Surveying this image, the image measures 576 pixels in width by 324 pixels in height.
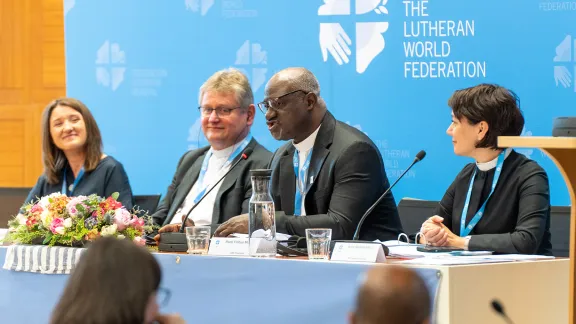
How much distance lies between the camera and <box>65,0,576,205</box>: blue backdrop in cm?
514

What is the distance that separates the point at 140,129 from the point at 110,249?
456cm

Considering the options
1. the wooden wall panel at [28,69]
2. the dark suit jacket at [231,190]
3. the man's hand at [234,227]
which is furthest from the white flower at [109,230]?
the wooden wall panel at [28,69]

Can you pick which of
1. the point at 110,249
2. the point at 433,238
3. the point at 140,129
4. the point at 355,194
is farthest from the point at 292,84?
the point at 110,249

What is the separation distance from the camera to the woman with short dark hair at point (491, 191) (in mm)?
3695

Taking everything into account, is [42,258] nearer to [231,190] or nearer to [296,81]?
[231,190]

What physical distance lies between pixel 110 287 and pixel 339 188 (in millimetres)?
2384

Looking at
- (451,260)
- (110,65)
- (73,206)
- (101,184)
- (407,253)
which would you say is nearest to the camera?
(451,260)

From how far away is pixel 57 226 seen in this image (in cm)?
380

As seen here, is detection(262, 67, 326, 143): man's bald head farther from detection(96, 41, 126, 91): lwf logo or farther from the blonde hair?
detection(96, 41, 126, 91): lwf logo

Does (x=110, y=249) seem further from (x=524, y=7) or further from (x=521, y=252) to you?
(x=524, y=7)

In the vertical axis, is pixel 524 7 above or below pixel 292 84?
above

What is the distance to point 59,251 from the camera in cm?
377

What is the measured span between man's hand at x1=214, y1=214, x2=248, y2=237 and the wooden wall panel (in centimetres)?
367

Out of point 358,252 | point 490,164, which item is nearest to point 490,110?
point 490,164
